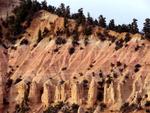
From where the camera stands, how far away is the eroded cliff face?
11644 centimetres

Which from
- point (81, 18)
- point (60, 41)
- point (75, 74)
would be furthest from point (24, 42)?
point (75, 74)

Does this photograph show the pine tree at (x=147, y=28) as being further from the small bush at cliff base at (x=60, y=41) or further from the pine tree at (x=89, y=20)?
the small bush at cliff base at (x=60, y=41)

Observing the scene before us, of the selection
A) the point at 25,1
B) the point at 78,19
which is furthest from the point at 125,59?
the point at 25,1

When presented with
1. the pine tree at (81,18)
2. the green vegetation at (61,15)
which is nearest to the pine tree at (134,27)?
the green vegetation at (61,15)

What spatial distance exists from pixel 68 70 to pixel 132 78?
13.4 m

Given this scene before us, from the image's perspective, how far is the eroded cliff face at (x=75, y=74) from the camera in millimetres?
116438

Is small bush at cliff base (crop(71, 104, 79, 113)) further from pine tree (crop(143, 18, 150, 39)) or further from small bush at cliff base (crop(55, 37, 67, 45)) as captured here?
small bush at cliff base (crop(55, 37, 67, 45))

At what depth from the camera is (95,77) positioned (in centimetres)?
12088

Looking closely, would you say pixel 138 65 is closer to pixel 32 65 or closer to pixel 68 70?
pixel 68 70

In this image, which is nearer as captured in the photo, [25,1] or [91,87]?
[91,87]

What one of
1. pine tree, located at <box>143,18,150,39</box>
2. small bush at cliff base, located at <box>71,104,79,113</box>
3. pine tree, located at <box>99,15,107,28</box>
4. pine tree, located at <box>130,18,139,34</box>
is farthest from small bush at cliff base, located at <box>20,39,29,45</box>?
small bush at cliff base, located at <box>71,104,79,113</box>

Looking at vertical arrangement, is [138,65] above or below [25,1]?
below

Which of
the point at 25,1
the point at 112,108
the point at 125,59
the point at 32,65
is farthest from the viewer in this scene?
the point at 25,1

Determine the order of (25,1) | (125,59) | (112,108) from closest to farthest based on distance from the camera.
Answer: (112,108) → (125,59) → (25,1)
